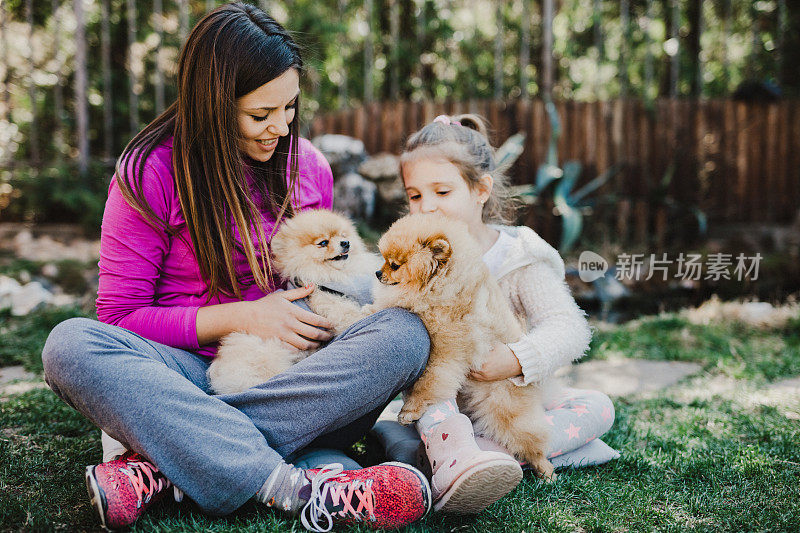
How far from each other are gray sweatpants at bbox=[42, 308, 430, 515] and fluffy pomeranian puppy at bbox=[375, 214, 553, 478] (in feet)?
0.33

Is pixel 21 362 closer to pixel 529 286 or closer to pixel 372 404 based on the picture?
pixel 372 404

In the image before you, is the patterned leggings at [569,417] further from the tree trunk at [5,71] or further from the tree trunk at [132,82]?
the tree trunk at [5,71]

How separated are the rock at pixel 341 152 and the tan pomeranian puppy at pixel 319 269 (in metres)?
3.02

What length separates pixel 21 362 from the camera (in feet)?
10.3

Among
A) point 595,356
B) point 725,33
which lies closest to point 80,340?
point 595,356

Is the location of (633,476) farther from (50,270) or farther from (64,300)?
(50,270)

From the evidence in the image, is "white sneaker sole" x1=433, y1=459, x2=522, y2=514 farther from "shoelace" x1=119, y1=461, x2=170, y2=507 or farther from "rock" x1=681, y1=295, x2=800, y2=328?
"rock" x1=681, y1=295, x2=800, y2=328

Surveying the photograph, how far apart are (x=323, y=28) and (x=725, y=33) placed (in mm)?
4295

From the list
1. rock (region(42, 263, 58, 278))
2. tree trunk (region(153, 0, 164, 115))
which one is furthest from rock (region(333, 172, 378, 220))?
rock (region(42, 263, 58, 278))

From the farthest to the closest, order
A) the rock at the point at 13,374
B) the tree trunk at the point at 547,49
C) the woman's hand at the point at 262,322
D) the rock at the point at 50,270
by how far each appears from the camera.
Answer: the tree trunk at the point at 547,49 < the rock at the point at 50,270 < the rock at the point at 13,374 < the woman's hand at the point at 262,322

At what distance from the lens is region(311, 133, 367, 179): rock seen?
5.37 metres

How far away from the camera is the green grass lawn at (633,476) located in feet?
5.44

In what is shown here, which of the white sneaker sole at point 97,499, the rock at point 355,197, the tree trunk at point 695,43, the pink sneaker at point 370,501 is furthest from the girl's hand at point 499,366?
the tree trunk at point 695,43

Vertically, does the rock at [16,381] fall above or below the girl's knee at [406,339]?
below
